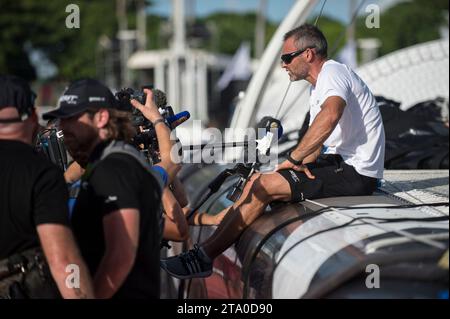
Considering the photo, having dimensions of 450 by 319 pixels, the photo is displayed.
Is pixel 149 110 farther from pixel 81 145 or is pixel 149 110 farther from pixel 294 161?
pixel 294 161

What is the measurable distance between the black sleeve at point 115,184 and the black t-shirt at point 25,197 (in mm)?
146

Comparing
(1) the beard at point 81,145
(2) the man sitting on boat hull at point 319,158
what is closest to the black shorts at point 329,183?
(2) the man sitting on boat hull at point 319,158

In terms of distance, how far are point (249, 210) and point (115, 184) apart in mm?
1751

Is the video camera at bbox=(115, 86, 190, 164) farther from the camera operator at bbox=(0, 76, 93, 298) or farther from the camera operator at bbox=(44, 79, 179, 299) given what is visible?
the camera operator at bbox=(0, 76, 93, 298)

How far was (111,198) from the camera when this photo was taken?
10.4 ft

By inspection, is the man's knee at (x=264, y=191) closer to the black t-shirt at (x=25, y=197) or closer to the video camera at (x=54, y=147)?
the video camera at (x=54, y=147)

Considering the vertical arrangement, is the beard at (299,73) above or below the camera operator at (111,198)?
above

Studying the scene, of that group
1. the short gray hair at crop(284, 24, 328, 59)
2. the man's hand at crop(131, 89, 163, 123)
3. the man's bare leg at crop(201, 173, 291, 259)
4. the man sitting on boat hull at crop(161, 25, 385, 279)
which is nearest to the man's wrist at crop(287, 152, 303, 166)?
the man sitting on boat hull at crop(161, 25, 385, 279)

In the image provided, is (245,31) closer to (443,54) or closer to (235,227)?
(443,54)

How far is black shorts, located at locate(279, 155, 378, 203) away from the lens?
4.81 m

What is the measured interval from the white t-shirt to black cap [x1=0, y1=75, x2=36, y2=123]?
2.09 metres

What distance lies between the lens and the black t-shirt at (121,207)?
125 inches

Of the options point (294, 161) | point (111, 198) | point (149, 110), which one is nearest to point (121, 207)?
point (111, 198)

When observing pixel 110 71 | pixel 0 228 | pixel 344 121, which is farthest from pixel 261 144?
pixel 110 71
